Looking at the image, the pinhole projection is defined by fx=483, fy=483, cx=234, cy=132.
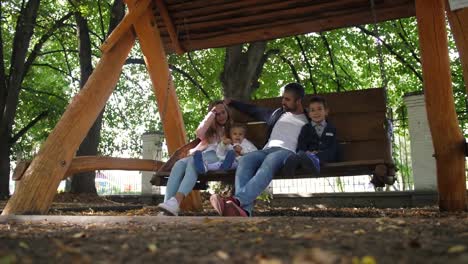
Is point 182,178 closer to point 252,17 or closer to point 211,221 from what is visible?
point 211,221

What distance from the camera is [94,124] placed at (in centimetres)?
1263

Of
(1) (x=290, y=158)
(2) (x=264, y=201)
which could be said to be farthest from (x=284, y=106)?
(2) (x=264, y=201)

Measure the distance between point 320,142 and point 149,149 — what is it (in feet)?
25.7

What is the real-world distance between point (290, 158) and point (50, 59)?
58.4ft

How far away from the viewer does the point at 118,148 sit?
65.8ft

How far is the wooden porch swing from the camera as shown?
452 cm

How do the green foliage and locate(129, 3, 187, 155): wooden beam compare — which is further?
the green foliage

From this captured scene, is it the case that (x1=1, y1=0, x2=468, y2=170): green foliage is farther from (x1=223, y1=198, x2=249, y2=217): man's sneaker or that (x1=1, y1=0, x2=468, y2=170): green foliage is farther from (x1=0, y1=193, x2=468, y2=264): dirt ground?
(x1=0, y1=193, x2=468, y2=264): dirt ground

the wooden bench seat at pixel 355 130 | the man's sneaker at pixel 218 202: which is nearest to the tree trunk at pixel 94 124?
the wooden bench seat at pixel 355 130

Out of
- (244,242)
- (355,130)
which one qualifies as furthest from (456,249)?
(355,130)

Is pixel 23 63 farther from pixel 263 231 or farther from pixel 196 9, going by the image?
pixel 263 231

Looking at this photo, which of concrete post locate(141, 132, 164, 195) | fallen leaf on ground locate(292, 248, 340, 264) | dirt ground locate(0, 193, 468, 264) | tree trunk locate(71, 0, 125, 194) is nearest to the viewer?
fallen leaf on ground locate(292, 248, 340, 264)

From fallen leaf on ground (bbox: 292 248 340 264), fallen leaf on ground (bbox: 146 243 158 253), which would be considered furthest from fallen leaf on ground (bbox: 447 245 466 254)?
fallen leaf on ground (bbox: 146 243 158 253)

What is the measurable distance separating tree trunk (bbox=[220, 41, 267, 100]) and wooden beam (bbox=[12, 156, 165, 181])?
13.2 ft
